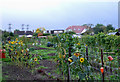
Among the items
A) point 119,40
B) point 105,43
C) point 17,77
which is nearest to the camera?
point 17,77

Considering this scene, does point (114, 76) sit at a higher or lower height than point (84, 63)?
lower

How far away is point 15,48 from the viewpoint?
4.69 metres

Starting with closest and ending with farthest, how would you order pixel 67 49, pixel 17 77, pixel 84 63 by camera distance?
pixel 84 63
pixel 67 49
pixel 17 77

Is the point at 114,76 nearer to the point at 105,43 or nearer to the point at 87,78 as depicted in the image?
the point at 87,78

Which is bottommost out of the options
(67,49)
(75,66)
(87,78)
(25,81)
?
(25,81)

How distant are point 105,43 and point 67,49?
14.8 feet

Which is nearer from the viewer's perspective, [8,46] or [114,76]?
[114,76]

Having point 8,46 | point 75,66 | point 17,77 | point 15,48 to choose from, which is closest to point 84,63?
point 75,66

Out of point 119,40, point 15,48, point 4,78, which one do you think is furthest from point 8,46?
point 119,40

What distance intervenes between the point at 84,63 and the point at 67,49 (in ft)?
2.76

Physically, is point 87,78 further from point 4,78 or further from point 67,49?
point 4,78

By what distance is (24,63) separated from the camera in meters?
4.96

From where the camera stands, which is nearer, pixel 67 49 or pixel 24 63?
pixel 67 49

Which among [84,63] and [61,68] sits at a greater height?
[84,63]
